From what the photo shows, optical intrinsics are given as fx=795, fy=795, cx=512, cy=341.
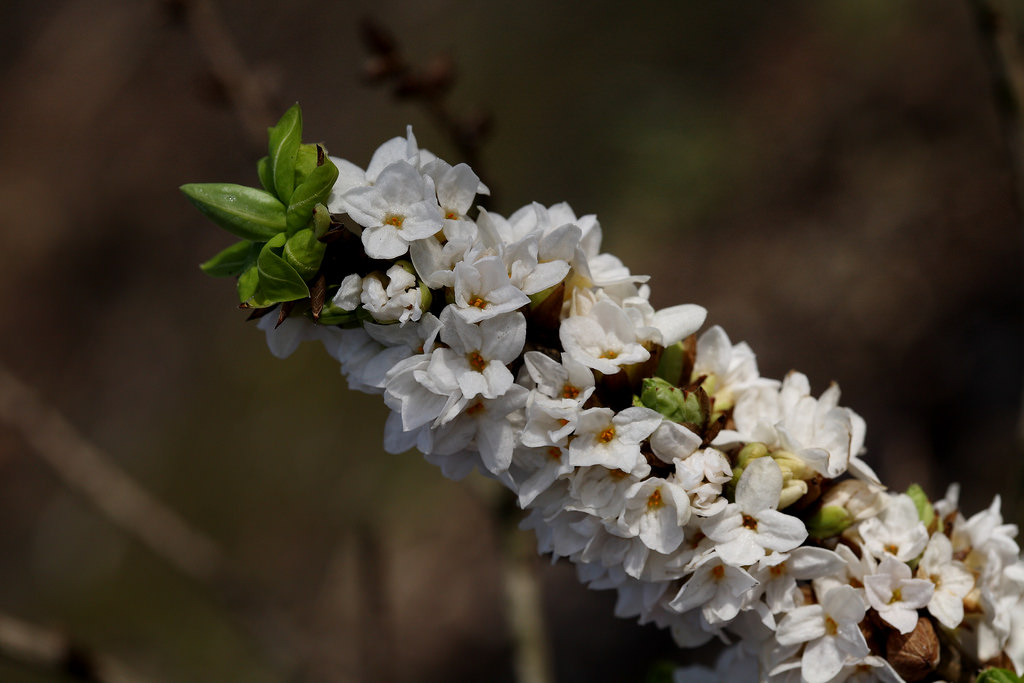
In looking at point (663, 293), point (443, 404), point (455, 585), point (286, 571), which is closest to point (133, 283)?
point (286, 571)

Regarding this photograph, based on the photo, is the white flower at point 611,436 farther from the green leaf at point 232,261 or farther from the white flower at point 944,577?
A: the green leaf at point 232,261

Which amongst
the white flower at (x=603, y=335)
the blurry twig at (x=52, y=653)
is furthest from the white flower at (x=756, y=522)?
the blurry twig at (x=52, y=653)

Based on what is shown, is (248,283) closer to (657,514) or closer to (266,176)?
(266,176)

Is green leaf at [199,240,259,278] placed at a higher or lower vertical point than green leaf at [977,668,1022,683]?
higher

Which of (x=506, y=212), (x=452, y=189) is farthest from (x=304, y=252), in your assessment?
(x=506, y=212)

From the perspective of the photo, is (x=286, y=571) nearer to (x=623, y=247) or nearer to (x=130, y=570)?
(x=130, y=570)

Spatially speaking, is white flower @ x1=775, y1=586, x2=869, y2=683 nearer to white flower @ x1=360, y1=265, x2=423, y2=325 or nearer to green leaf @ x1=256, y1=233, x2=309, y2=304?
white flower @ x1=360, y1=265, x2=423, y2=325

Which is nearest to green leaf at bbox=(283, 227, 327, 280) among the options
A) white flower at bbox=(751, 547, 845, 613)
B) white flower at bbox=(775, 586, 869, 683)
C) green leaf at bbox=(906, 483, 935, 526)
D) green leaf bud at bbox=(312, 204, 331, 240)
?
green leaf bud at bbox=(312, 204, 331, 240)
